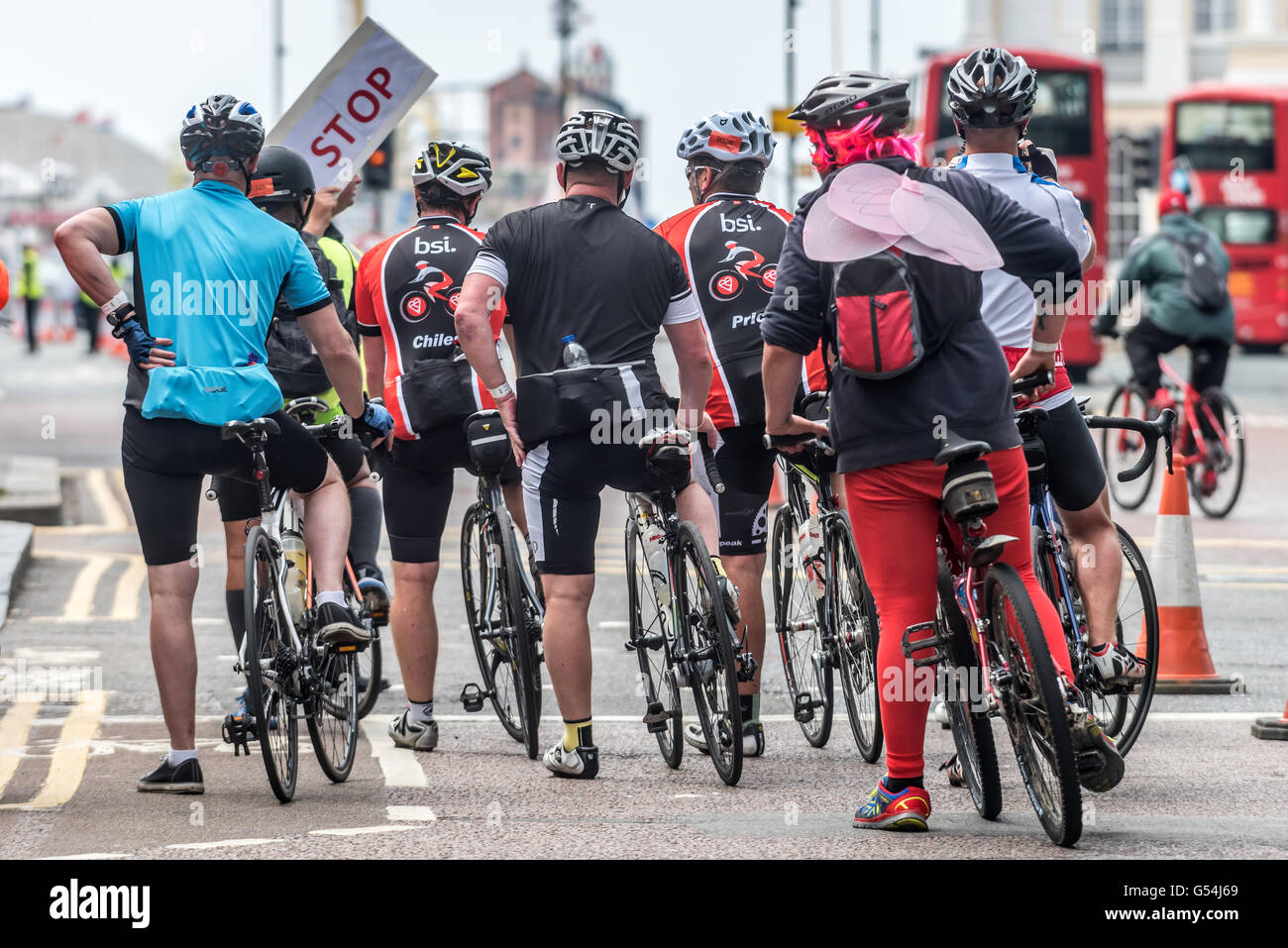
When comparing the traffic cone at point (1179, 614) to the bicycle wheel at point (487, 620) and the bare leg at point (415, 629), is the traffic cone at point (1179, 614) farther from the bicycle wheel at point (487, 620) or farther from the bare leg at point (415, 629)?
the bare leg at point (415, 629)

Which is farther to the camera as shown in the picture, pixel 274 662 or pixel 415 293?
pixel 415 293

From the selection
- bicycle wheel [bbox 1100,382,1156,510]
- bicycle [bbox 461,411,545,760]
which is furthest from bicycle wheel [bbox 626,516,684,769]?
bicycle wheel [bbox 1100,382,1156,510]

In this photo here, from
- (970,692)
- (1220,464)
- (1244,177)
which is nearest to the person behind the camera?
(970,692)

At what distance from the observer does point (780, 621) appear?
6.83 metres

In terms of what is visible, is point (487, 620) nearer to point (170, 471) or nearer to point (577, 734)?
Result: point (577, 734)

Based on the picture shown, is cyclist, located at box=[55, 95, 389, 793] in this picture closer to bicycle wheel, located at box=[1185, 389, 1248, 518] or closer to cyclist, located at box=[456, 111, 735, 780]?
cyclist, located at box=[456, 111, 735, 780]

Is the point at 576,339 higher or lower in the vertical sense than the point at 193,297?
lower

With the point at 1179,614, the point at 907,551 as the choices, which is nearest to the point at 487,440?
the point at 907,551

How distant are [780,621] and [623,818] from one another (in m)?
1.43

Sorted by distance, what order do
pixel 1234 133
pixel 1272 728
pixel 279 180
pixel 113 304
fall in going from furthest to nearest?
pixel 1234 133 → pixel 279 180 → pixel 1272 728 → pixel 113 304

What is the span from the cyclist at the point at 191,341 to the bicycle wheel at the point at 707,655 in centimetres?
96

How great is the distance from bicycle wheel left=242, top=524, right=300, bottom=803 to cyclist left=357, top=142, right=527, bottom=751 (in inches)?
38.0

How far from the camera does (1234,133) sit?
32625 mm

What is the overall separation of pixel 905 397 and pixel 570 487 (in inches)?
54.0
